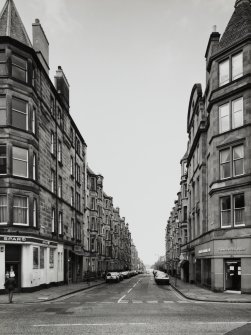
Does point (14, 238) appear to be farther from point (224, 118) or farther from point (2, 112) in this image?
point (224, 118)

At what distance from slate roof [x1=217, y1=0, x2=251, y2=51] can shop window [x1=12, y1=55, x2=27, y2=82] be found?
14609 millimetres

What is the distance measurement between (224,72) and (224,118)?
3.42 m

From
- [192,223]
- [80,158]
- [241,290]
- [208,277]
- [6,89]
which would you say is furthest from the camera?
[80,158]

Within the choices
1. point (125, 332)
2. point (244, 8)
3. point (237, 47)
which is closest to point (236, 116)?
point (237, 47)

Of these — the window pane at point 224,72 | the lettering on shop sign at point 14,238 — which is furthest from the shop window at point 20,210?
the window pane at point 224,72

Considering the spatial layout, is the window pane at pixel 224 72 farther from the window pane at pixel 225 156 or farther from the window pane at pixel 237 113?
the window pane at pixel 225 156

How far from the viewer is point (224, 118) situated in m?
34.8

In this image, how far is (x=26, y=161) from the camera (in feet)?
116

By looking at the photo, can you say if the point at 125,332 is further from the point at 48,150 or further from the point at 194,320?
the point at 48,150

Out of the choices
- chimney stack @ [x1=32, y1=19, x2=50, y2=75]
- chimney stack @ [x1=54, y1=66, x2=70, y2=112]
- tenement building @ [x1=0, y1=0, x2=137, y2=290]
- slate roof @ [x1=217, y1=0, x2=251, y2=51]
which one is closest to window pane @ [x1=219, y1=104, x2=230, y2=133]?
slate roof @ [x1=217, y1=0, x2=251, y2=51]

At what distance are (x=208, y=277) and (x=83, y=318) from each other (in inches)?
903

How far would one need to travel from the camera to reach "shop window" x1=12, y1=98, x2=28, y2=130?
1362 inches

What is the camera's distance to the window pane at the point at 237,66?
3353cm

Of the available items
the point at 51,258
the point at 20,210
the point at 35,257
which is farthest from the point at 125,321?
the point at 51,258
